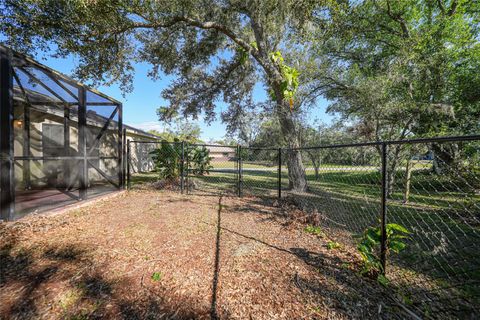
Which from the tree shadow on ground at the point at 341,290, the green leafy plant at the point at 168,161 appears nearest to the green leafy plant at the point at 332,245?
the tree shadow on ground at the point at 341,290

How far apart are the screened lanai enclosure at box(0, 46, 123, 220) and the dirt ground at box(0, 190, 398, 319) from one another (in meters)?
1.17

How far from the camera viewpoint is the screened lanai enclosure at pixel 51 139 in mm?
3154

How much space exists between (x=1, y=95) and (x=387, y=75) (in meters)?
9.15

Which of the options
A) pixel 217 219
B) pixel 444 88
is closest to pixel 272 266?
pixel 217 219

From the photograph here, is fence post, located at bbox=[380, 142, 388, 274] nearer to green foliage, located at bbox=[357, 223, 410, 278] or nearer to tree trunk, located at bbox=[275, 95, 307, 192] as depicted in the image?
green foliage, located at bbox=[357, 223, 410, 278]

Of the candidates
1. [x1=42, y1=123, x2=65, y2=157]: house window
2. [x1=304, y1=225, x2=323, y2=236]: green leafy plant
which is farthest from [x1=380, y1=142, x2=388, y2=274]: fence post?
[x1=42, y1=123, x2=65, y2=157]: house window

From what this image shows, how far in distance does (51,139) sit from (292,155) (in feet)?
24.1

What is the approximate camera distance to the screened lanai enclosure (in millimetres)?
3154

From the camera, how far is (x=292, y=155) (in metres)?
6.77

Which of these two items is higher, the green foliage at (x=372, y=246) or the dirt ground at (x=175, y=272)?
the green foliage at (x=372, y=246)

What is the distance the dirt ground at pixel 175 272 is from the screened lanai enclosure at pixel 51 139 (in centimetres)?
117

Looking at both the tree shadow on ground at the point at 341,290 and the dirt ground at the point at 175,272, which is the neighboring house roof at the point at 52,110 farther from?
the tree shadow on ground at the point at 341,290

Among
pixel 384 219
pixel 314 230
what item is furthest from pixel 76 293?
pixel 314 230

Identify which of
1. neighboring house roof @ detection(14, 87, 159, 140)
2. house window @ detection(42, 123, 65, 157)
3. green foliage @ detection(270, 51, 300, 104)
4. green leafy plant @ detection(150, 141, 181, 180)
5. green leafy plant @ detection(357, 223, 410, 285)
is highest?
green foliage @ detection(270, 51, 300, 104)
